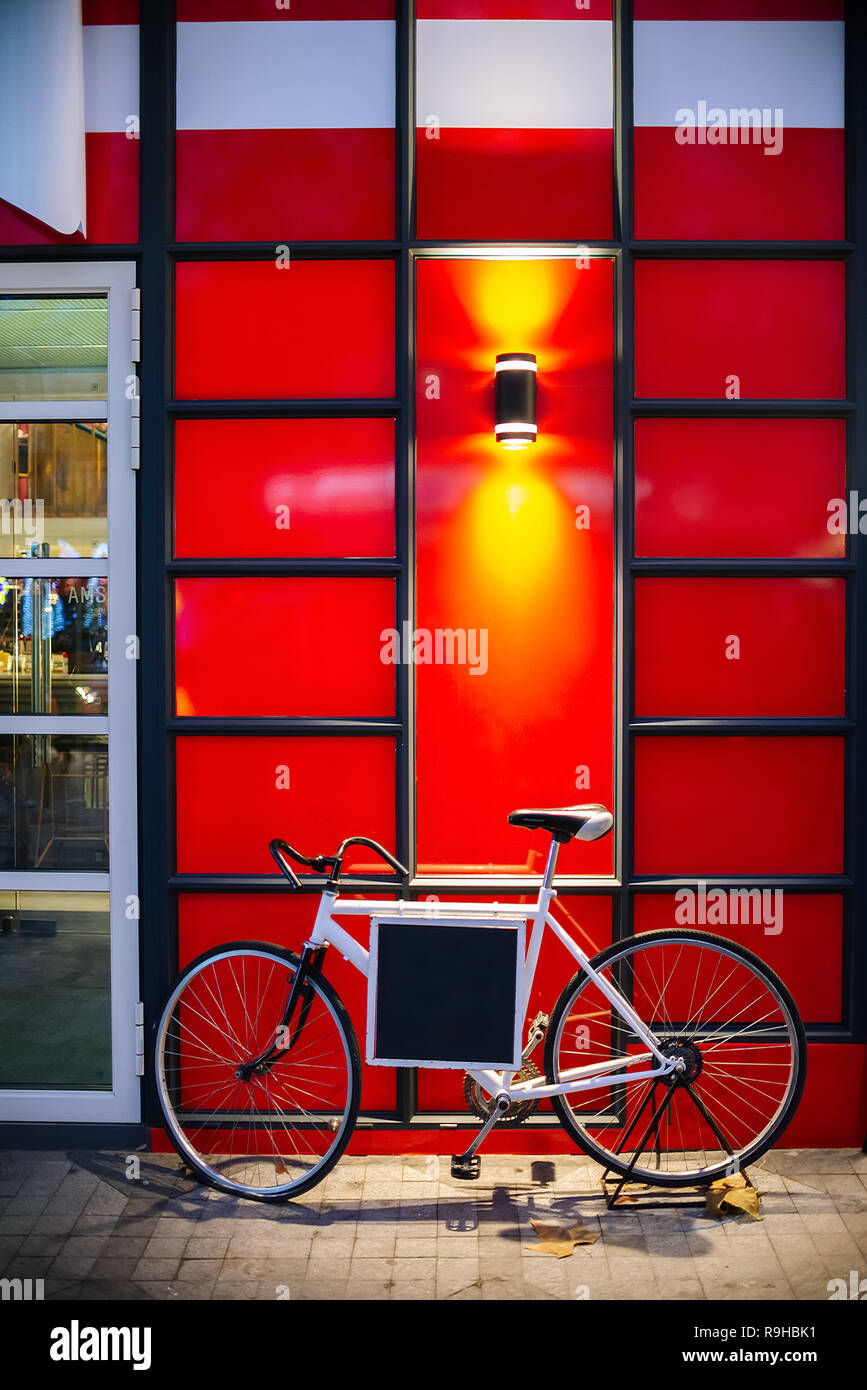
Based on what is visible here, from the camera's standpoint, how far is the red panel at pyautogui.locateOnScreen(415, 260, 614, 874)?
4070 millimetres

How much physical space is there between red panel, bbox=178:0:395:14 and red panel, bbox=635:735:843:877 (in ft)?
9.56

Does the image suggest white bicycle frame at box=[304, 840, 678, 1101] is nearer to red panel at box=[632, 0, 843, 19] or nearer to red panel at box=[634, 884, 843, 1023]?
red panel at box=[634, 884, 843, 1023]

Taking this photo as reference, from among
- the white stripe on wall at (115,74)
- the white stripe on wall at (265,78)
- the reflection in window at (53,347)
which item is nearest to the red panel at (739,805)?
the reflection in window at (53,347)

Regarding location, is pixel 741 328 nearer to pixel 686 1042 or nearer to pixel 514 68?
pixel 514 68

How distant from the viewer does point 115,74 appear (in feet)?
13.4

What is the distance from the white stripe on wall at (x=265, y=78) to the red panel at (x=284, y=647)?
1.72 m

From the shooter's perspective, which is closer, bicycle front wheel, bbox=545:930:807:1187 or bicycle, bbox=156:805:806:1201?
bicycle, bbox=156:805:806:1201

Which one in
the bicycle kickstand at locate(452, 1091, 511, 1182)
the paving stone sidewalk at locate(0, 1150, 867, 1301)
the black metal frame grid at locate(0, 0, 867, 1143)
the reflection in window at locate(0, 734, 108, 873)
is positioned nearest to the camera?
the paving stone sidewalk at locate(0, 1150, 867, 1301)

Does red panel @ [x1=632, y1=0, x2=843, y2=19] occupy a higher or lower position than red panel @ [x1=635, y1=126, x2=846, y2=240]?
higher

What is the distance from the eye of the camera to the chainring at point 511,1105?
3.75m

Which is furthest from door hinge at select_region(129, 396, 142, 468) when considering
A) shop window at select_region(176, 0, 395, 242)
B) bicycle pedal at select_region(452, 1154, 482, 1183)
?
bicycle pedal at select_region(452, 1154, 482, 1183)

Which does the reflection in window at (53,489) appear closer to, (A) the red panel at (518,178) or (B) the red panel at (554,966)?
(A) the red panel at (518,178)

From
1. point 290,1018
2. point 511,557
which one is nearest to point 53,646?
point 290,1018
